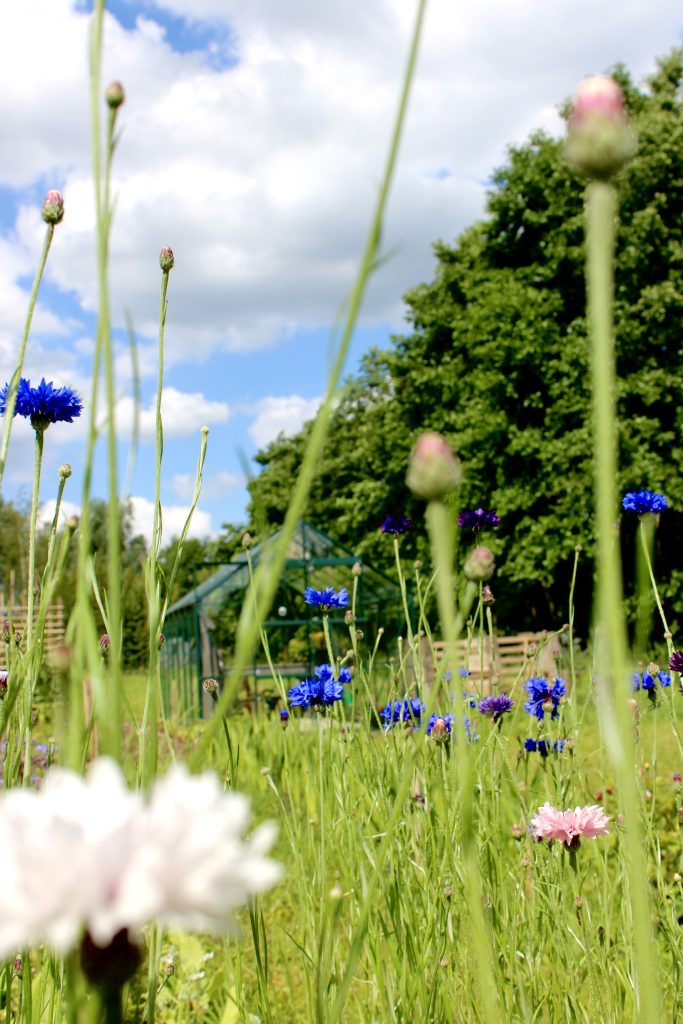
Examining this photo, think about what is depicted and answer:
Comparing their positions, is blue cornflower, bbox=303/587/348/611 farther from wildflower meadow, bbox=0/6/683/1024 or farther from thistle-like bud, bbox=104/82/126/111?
thistle-like bud, bbox=104/82/126/111

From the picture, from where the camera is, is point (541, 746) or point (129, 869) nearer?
point (129, 869)

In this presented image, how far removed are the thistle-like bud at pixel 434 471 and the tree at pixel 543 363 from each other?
992 cm

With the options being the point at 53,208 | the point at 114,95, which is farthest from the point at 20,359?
the point at 114,95

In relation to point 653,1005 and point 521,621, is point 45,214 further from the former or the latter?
point 521,621

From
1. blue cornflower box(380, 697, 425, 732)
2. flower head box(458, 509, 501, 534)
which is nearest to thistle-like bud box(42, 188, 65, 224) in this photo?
blue cornflower box(380, 697, 425, 732)

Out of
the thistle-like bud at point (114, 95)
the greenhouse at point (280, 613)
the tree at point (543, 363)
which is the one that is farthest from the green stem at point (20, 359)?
the tree at point (543, 363)

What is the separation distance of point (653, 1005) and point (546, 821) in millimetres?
1025

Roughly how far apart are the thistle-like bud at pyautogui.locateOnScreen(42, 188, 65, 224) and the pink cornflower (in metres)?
1.08

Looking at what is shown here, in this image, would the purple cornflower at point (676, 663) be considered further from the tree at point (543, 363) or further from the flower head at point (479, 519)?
the tree at point (543, 363)

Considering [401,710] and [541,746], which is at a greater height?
[401,710]

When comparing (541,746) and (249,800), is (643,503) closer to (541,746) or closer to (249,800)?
(541,746)

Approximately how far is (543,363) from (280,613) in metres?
5.19

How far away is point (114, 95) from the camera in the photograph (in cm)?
53

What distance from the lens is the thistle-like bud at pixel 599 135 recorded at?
0.41 m
